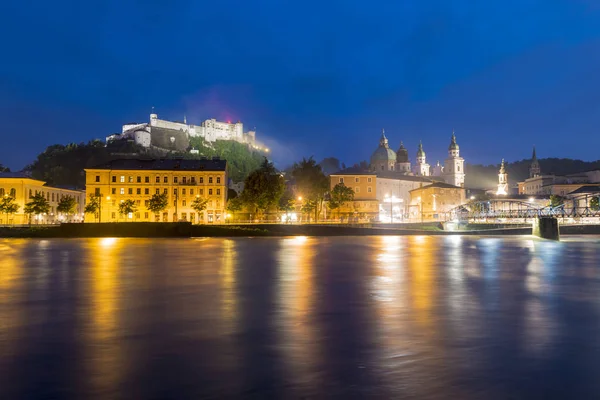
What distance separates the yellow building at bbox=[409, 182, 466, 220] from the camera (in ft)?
460

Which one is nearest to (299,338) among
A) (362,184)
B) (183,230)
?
(183,230)

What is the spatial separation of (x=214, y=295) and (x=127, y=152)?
164 m

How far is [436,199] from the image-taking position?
140125 millimetres

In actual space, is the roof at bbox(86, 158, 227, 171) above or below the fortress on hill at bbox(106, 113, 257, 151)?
below

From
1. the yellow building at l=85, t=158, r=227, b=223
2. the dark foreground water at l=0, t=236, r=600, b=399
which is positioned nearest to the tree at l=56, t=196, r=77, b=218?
the yellow building at l=85, t=158, r=227, b=223

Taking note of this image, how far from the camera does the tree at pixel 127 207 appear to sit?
3644 inches

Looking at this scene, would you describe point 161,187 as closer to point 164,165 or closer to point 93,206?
point 164,165

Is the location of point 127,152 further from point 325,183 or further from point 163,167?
point 325,183

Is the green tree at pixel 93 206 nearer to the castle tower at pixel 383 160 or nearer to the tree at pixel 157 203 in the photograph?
the tree at pixel 157 203

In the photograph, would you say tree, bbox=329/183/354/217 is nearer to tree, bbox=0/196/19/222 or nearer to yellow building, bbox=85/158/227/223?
yellow building, bbox=85/158/227/223

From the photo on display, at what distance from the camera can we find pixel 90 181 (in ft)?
327

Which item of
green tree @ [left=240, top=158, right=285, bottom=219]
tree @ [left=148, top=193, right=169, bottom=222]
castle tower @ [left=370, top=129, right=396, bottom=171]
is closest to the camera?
green tree @ [left=240, top=158, right=285, bottom=219]

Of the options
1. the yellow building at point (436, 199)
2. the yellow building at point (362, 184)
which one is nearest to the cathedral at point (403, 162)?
the yellow building at point (436, 199)

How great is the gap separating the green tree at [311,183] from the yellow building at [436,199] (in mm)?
44797
